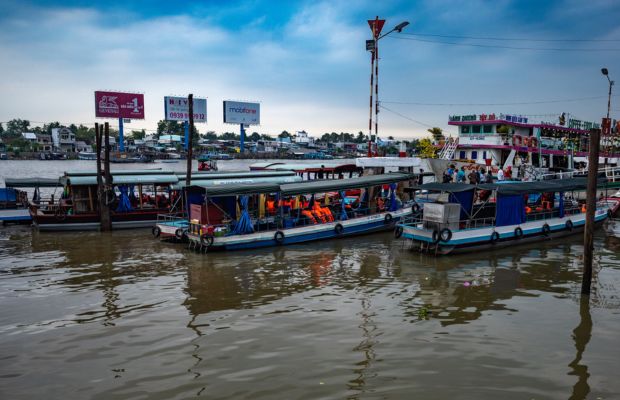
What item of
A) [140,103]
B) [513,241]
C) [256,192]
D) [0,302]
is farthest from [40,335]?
[140,103]

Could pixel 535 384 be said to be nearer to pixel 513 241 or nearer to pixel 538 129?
pixel 513 241

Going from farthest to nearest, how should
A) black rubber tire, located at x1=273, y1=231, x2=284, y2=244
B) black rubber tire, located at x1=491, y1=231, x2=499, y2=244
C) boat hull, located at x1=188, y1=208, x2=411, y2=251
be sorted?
1. black rubber tire, located at x1=273, y1=231, x2=284, y2=244
2. black rubber tire, located at x1=491, y1=231, x2=499, y2=244
3. boat hull, located at x1=188, y1=208, x2=411, y2=251

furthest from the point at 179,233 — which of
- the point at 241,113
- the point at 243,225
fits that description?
the point at 241,113

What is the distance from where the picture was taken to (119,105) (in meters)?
65.6

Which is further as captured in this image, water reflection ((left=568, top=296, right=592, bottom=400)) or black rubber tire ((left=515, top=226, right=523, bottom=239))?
black rubber tire ((left=515, top=226, right=523, bottom=239))

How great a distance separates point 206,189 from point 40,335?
26.7 feet

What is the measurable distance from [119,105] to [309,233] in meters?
57.0

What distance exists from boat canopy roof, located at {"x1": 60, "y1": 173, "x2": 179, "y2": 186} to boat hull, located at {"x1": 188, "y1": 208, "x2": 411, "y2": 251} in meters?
6.91

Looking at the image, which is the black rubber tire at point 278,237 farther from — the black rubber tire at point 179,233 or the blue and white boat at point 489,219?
the blue and white boat at point 489,219

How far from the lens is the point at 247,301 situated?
440 inches

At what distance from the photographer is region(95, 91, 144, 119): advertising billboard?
6400 centimetres

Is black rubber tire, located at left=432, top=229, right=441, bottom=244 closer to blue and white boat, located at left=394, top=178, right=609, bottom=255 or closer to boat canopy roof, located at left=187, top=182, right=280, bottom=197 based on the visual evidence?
blue and white boat, located at left=394, top=178, right=609, bottom=255


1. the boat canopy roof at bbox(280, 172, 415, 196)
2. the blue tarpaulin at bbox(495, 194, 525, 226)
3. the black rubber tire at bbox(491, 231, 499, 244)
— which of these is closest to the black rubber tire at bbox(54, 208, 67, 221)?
the boat canopy roof at bbox(280, 172, 415, 196)

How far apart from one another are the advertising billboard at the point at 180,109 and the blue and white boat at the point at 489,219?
56389 mm
